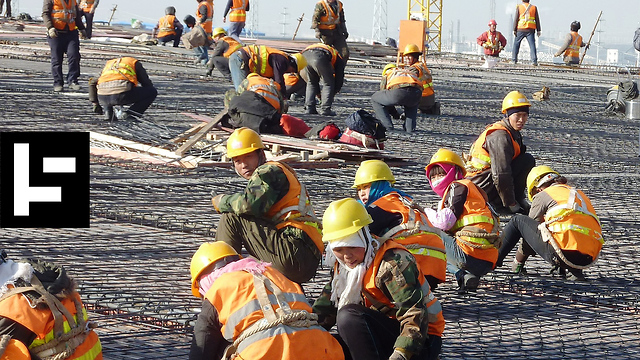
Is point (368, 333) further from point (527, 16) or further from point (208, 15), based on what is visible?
point (527, 16)

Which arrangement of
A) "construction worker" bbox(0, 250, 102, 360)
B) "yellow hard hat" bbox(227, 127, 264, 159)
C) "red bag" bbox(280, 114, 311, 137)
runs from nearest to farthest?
"construction worker" bbox(0, 250, 102, 360)
"yellow hard hat" bbox(227, 127, 264, 159)
"red bag" bbox(280, 114, 311, 137)

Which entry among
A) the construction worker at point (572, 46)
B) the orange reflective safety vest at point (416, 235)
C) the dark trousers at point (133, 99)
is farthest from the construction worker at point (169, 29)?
the orange reflective safety vest at point (416, 235)

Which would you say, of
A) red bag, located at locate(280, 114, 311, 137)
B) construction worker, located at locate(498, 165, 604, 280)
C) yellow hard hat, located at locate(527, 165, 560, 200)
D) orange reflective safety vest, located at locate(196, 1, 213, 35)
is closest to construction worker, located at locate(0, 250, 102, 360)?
construction worker, located at locate(498, 165, 604, 280)

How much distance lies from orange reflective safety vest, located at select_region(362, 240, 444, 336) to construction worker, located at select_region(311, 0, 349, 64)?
10.0 metres

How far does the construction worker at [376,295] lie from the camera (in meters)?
3.77

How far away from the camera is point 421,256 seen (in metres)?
4.80

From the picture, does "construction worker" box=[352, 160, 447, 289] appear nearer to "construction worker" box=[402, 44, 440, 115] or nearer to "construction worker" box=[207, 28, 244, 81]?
"construction worker" box=[402, 44, 440, 115]

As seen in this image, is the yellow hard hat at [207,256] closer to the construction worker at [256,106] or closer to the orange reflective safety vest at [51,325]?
the orange reflective safety vest at [51,325]

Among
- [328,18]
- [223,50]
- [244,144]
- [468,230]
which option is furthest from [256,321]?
[328,18]

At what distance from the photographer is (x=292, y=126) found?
9719mm

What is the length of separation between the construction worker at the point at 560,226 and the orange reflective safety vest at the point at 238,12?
13.7 m

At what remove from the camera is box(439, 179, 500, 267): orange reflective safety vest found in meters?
5.54

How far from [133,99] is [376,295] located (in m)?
6.94

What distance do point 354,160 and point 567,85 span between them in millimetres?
10350
